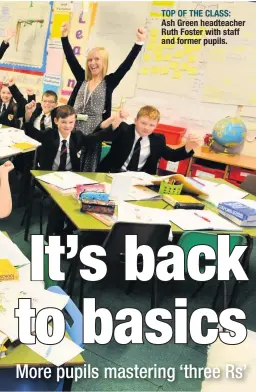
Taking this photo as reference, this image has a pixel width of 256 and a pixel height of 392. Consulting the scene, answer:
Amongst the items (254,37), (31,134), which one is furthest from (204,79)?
(31,134)

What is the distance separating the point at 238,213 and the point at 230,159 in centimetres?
194

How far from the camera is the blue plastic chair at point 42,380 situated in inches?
50.6

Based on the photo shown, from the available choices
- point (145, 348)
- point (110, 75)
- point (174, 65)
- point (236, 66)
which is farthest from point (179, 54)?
point (145, 348)

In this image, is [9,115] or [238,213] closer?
[238,213]

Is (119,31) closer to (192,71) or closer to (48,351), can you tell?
(192,71)

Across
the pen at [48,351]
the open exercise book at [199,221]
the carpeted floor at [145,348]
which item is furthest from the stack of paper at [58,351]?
the open exercise book at [199,221]

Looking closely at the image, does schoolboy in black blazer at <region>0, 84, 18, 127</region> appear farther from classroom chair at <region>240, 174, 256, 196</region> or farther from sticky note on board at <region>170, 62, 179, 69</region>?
classroom chair at <region>240, 174, 256, 196</region>

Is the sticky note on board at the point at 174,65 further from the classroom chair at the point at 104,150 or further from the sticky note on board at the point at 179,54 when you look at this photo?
the classroom chair at the point at 104,150

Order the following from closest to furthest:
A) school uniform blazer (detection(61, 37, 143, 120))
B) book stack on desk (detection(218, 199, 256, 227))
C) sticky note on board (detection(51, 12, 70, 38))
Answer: book stack on desk (detection(218, 199, 256, 227)) → school uniform blazer (detection(61, 37, 143, 120)) → sticky note on board (detection(51, 12, 70, 38))

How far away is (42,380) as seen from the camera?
1343mm

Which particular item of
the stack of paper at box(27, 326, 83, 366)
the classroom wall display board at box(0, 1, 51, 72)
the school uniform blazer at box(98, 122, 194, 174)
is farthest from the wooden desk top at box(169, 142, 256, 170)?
the stack of paper at box(27, 326, 83, 366)

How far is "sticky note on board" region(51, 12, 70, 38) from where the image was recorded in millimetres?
5402

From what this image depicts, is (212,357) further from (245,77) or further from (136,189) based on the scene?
(245,77)

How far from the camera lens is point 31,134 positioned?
12.7 ft
